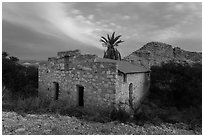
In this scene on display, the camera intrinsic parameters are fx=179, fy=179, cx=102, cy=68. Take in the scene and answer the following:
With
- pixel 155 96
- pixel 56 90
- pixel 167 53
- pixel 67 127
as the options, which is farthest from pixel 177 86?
pixel 167 53

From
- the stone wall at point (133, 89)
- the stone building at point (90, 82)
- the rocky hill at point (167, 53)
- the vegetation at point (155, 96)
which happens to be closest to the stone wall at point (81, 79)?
the stone building at point (90, 82)

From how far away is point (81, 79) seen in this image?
29.7 feet

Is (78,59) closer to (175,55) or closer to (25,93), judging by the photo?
(25,93)

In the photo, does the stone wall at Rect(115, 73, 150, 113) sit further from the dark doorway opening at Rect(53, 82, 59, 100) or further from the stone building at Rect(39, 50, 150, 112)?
the dark doorway opening at Rect(53, 82, 59, 100)

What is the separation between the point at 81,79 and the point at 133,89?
3085mm

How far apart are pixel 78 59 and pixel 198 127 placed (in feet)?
20.1

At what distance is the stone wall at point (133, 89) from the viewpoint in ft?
27.9

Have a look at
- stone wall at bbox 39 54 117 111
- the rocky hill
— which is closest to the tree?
the rocky hill

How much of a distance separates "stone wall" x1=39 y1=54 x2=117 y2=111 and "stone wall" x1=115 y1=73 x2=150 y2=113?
1.93 feet

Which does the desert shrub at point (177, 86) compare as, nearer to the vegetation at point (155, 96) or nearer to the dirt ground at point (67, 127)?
the vegetation at point (155, 96)

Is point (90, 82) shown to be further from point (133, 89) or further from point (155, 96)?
point (155, 96)

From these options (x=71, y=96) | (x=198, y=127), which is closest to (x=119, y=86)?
(x=71, y=96)

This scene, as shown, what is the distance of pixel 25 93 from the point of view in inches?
428

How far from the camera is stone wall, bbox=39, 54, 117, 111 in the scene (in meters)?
8.20
